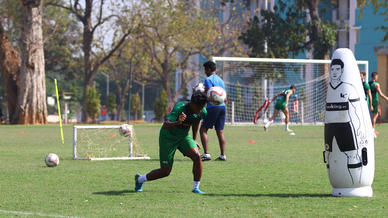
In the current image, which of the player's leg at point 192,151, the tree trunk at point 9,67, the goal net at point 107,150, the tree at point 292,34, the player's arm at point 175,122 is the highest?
the tree at point 292,34

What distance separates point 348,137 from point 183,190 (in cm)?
235

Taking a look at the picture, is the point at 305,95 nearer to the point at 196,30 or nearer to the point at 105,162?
the point at 196,30

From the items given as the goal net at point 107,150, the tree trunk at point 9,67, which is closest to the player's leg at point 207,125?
the goal net at point 107,150

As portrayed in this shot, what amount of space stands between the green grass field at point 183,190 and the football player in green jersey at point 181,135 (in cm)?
33

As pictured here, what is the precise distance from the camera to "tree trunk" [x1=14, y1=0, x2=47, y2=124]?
3834cm

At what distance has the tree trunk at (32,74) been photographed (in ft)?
126

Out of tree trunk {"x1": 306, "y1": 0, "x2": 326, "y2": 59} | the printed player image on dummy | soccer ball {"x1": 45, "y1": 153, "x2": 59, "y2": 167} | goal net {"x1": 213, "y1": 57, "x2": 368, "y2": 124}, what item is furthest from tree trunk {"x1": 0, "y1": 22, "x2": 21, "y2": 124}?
the printed player image on dummy

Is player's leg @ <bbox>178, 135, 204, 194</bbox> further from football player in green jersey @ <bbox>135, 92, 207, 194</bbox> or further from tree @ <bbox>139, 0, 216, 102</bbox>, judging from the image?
tree @ <bbox>139, 0, 216, 102</bbox>

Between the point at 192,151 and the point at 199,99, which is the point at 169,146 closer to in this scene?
the point at 192,151

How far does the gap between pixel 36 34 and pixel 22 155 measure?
2320 cm

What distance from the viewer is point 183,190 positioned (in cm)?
999

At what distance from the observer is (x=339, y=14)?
60.0 meters

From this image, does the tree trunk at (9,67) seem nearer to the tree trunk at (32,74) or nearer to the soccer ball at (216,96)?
the tree trunk at (32,74)

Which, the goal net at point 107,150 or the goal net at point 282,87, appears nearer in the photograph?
the goal net at point 107,150
